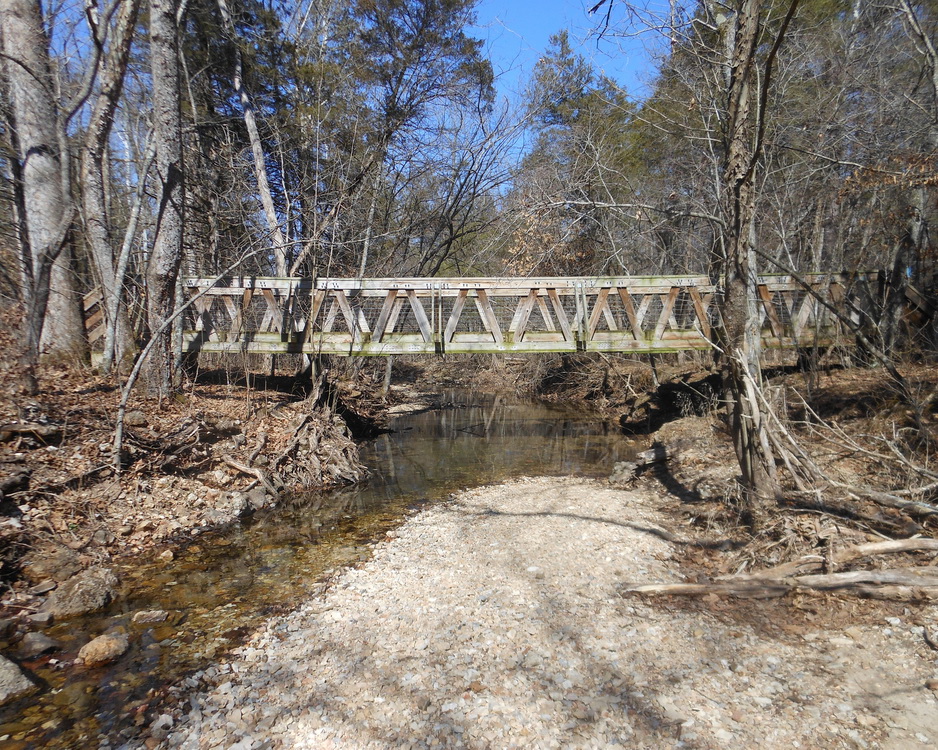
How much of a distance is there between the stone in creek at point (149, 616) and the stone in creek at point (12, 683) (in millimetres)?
999

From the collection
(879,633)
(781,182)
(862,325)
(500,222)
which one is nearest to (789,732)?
(879,633)

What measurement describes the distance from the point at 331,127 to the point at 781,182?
12.2 meters

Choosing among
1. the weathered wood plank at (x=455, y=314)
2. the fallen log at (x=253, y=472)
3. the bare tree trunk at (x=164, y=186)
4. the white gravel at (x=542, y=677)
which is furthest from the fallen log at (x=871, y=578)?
the bare tree trunk at (x=164, y=186)

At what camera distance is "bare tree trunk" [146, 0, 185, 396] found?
891cm

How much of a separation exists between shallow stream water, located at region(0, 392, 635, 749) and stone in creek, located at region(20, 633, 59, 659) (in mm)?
98

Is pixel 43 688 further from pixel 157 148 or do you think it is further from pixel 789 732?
pixel 157 148

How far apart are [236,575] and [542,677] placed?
3817 millimetres

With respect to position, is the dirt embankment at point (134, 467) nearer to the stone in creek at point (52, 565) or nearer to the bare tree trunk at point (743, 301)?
the stone in creek at point (52, 565)

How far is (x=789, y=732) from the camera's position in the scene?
3.24 metres

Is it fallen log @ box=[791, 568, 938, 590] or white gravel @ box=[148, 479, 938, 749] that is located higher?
fallen log @ box=[791, 568, 938, 590]

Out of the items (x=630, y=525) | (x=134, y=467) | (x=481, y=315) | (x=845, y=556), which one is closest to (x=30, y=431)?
(x=134, y=467)

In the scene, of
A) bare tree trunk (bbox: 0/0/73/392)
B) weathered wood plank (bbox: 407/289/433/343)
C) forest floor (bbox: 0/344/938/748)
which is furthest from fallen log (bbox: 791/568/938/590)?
bare tree trunk (bbox: 0/0/73/392)

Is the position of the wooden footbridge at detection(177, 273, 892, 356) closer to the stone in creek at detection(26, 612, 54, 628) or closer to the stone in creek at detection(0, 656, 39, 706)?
the stone in creek at detection(26, 612, 54, 628)

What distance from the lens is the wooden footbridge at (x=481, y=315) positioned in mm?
10727
